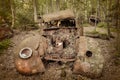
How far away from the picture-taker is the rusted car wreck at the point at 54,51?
265 inches

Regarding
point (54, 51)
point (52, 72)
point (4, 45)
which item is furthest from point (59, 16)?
point (4, 45)

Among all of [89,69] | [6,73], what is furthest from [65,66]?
[6,73]

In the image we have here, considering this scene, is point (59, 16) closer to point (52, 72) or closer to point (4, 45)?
point (52, 72)

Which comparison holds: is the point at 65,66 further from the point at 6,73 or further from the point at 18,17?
the point at 18,17

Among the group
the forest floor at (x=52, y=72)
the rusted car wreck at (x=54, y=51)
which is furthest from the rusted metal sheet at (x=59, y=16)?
the forest floor at (x=52, y=72)

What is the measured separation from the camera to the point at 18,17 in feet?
54.3

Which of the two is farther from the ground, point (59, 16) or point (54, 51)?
point (59, 16)

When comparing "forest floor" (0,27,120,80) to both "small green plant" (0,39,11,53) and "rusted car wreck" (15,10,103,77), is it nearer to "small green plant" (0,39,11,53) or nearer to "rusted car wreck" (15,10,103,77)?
"rusted car wreck" (15,10,103,77)

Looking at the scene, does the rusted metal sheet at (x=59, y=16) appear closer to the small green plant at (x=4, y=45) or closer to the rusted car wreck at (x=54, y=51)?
the rusted car wreck at (x=54, y=51)

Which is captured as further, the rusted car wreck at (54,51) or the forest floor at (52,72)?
the forest floor at (52,72)

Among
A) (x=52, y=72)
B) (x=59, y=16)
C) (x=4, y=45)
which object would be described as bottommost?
(x=52, y=72)

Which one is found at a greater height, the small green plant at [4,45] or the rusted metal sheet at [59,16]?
the rusted metal sheet at [59,16]

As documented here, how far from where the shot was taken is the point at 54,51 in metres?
7.71

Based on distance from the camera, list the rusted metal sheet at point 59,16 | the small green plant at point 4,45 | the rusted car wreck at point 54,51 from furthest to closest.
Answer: the small green plant at point 4,45 < the rusted metal sheet at point 59,16 < the rusted car wreck at point 54,51
